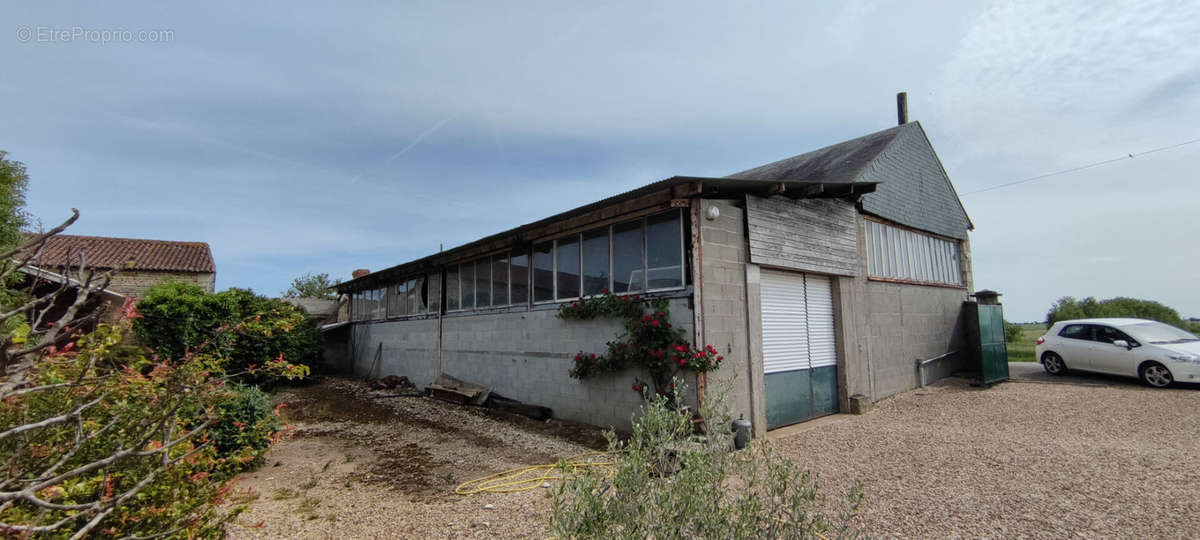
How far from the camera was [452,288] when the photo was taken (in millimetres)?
12617

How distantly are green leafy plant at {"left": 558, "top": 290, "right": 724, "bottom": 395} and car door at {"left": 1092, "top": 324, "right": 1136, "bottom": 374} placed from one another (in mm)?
9662

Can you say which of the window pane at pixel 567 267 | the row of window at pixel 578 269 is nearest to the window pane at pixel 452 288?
the row of window at pixel 578 269

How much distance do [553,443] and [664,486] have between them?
17.2 feet

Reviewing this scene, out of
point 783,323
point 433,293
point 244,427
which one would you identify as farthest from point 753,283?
point 433,293

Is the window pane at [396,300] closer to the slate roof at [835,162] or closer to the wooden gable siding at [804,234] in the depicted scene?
the slate roof at [835,162]

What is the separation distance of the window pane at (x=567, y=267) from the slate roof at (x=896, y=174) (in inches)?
201

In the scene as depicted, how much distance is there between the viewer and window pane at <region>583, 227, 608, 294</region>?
8.37m

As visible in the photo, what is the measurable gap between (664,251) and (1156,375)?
33.9 feet

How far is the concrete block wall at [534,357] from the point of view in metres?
7.77

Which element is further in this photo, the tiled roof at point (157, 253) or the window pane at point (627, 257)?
the tiled roof at point (157, 253)

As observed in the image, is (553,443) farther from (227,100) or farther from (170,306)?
(170,306)

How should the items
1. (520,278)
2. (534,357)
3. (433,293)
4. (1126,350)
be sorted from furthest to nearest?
(433,293) < (1126,350) < (520,278) < (534,357)

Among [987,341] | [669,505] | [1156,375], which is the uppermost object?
[987,341]

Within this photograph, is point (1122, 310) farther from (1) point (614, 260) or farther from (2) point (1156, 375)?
(1) point (614, 260)
